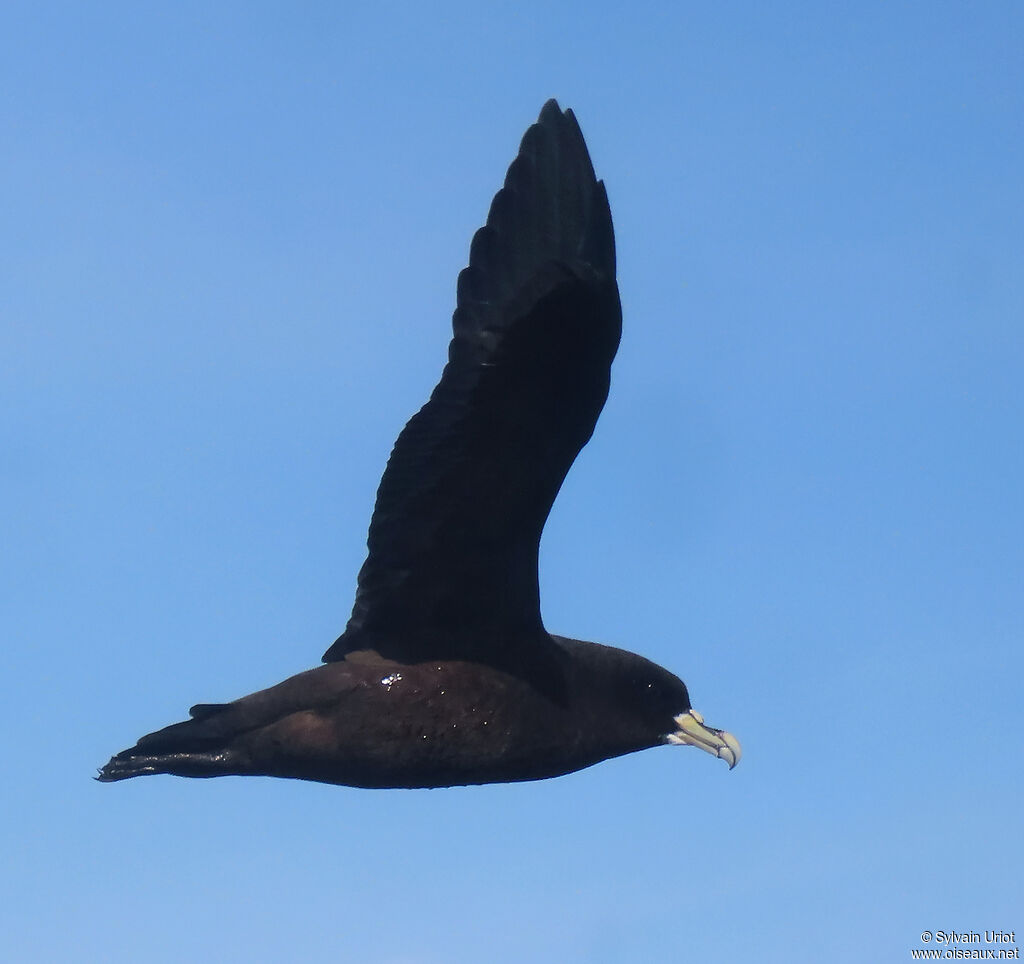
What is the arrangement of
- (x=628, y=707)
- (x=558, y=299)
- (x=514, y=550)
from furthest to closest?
(x=628, y=707), (x=514, y=550), (x=558, y=299)

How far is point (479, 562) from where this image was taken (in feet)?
27.3

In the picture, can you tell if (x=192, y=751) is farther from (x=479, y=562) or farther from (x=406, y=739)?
(x=479, y=562)

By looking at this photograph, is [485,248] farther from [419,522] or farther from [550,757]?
[550,757]

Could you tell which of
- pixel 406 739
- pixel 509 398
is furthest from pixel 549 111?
pixel 406 739

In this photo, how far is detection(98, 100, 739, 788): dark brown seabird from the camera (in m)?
7.84

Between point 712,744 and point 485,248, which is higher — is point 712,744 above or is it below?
below

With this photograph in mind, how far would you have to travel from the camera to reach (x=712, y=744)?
9586 mm

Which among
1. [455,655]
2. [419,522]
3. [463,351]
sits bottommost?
[455,655]

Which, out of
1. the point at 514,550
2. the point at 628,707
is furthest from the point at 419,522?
the point at 628,707

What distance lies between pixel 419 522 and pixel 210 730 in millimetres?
1543

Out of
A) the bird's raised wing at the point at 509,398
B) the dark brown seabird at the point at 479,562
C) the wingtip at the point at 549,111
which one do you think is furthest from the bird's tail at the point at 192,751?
the wingtip at the point at 549,111

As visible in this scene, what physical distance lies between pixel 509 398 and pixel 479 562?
96 cm

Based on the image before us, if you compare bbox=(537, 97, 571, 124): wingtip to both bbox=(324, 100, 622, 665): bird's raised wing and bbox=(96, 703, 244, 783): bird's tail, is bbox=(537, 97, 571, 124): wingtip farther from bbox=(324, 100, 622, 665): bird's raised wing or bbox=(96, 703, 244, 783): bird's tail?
bbox=(96, 703, 244, 783): bird's tail

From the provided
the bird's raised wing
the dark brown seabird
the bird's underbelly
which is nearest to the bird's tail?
the dark brown seabird
